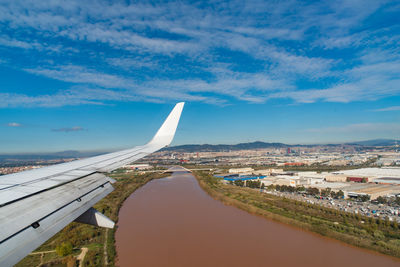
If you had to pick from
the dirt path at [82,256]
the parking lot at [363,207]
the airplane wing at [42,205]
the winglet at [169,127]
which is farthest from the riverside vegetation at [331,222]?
the airplane wing at [42,205]

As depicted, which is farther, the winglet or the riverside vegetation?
the riverside vegetation

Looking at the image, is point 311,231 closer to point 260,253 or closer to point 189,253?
point 260,253

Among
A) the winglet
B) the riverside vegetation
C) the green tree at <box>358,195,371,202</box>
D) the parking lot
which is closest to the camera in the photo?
the winglet

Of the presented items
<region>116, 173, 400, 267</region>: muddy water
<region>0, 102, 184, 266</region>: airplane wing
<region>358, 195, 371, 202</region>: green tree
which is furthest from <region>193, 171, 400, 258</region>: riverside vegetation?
<region>0, 102, 184, 266</region>: airplane wing

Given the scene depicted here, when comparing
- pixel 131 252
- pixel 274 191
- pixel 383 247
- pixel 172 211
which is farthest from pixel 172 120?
pixel 274 191

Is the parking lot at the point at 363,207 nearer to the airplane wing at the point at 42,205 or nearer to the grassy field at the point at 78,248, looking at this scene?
the grassy field at the point at 78,248

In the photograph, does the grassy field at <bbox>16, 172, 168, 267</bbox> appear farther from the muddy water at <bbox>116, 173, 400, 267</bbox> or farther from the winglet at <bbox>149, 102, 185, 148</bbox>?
the winglet at <bbox>149, 102, 185, 148</bbox>
